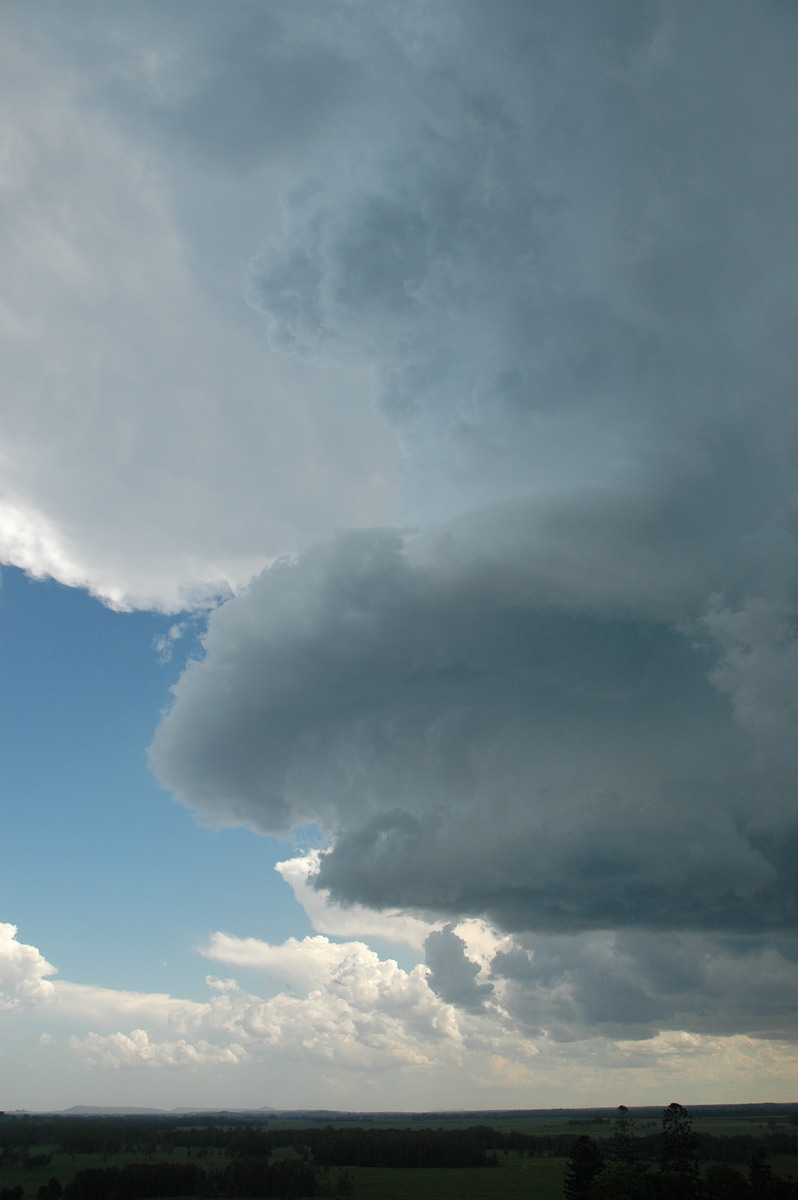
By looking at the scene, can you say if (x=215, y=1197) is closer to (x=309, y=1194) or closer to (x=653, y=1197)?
(x=309, y=1194)

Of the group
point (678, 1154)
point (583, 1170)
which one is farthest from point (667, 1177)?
point (583, 1170)

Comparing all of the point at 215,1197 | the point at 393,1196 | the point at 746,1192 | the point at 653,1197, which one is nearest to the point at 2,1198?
the point at 215,1197

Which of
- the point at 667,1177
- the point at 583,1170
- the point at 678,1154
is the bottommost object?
the point at 583,1170

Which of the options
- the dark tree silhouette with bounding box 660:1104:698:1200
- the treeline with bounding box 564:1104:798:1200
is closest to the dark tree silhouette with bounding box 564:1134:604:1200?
the treeline with bounding box 564:1104:798:1200

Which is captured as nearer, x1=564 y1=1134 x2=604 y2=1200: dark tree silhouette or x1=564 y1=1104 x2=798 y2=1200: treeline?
x1=564 y1=1104 x2=798 y2=1200: treeline

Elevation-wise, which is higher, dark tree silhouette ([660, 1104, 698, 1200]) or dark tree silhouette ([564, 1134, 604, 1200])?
dark tree silhouette ([660, 1104, 698, 1200])

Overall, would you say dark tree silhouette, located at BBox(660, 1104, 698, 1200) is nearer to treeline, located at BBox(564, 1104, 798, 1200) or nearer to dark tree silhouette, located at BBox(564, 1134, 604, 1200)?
treeline, located at BBox(564, 1104, 798, 1200)

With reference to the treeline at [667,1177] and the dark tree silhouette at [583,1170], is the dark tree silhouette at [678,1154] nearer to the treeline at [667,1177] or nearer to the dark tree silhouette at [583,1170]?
the treeline at [667,1177]

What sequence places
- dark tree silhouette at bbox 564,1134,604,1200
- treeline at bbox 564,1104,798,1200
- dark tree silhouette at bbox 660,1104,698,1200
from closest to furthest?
treeline at bbox 564,1104,798,1200 < dark tree silhouette at bbox 660,1104,698,1200 < dark tree silhouette at bbox 564,1134,604,1200

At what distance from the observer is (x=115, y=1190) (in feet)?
635

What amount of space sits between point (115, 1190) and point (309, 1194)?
50.9 metres

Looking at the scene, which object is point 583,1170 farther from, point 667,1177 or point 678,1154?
point 667,1177

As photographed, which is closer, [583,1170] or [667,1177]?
[667,1177]

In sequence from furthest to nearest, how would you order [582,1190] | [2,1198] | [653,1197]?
[2,1198], [582,1190], [653,1197]
